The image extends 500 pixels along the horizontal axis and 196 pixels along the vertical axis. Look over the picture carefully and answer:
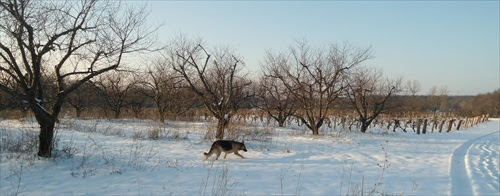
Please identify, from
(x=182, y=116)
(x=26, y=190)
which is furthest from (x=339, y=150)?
(x=182, y=116)

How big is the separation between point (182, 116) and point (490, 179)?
23794 mm

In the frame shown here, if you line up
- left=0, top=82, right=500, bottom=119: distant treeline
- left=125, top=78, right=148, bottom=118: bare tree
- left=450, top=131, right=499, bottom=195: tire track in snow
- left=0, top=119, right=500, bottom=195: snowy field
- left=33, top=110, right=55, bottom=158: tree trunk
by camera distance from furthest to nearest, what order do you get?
left=125, top=78, right=148, bottom=118: bare tree
left=0, top=82, right=500, bottom=119: distant treeline
left=33, top=110, right=55, bottom=158: tree trunk
left=450, top=131, right=499, bottom=195: tire track in snow
left=0, top=119, right=500, bottom=195: snowy field

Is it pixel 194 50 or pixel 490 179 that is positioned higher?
pixel 194 50

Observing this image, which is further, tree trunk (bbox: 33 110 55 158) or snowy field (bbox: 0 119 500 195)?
tree trunk (bbox: 33 110 55 158)

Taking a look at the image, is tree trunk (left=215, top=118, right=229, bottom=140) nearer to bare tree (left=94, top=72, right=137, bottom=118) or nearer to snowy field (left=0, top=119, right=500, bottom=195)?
snowy field (left=0, top=119, right=500, bottom=195)

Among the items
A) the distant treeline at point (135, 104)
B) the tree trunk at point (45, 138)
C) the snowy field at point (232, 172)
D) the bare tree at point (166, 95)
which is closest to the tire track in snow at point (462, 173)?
the snowy field at point (232, 172)

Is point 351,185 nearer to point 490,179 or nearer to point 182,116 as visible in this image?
point 490,179

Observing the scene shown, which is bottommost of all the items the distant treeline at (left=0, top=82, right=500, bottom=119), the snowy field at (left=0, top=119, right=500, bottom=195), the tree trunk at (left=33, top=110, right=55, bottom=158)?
the snowy field at (left=0, top=119, right=500, bottom=195)

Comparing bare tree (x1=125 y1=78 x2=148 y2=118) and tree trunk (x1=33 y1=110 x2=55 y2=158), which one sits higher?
bare tree (x1=125 y1=78 x2=148 y2=118)

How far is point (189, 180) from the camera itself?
279 inches

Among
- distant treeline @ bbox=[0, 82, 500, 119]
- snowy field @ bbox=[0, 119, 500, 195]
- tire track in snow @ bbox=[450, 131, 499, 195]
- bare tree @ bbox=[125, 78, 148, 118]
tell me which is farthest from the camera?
bare tree @ bbox=[125, 78, 148, 118]

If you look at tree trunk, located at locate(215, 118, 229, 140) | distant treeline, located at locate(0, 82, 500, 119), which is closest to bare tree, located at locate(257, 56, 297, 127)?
distant treeline, located at locate(0, 82, 500, 119)

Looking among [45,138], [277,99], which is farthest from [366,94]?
[45,138]

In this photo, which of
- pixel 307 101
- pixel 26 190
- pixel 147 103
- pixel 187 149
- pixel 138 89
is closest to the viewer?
pixel 26 190
